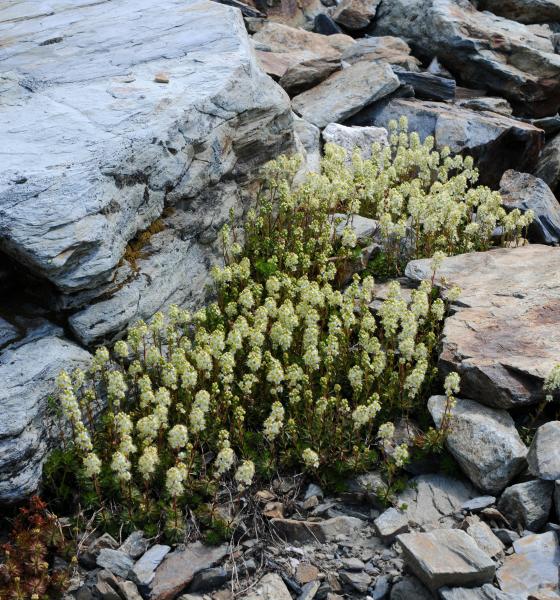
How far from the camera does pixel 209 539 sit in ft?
22.1

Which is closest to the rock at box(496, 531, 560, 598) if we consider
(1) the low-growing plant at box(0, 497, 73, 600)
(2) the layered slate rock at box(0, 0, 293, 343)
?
(1) the low-growing plant at box(0, 497, 73, 600)

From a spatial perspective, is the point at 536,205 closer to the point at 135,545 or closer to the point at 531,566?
the point at 531,566

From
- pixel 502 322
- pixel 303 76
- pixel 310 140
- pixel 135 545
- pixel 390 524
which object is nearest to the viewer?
pixel 135 545

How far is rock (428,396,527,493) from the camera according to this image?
7246 millimetres

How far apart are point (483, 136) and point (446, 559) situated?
10.6 metres

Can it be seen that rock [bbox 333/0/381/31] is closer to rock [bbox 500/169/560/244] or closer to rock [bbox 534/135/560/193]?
rock [bbox 534/135/560/193]

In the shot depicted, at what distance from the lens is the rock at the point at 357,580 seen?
6.41m

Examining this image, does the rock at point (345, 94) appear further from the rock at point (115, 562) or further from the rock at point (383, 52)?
the rock at point (115, 562)

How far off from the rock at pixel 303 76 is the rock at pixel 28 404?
10.6 metres

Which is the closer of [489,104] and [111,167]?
[111,167]

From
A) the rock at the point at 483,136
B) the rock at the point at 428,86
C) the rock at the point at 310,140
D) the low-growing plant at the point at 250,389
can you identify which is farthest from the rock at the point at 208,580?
the rock at the point at 428,86

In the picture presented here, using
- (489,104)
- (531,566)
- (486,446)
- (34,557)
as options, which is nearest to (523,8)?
(489,104)

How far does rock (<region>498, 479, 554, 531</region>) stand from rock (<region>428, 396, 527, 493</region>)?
21 centimetres

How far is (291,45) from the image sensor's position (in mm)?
19828
